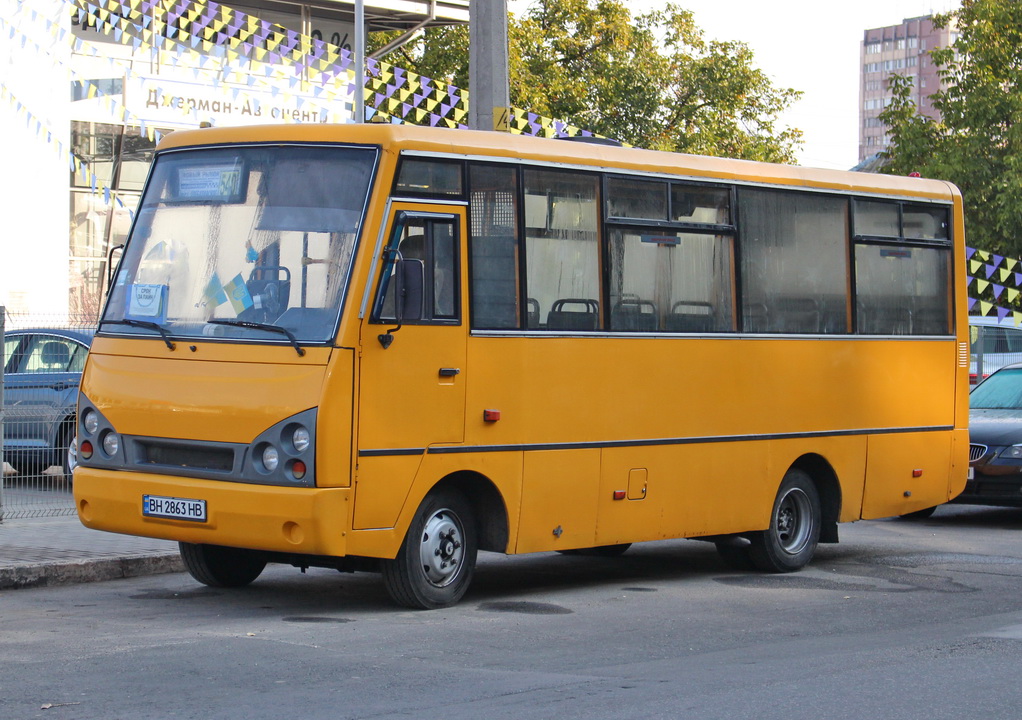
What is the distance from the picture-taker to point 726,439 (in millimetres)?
10922

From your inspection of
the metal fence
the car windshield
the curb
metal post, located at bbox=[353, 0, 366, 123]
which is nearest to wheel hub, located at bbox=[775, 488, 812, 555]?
the curb

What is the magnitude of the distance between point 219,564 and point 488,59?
660cm

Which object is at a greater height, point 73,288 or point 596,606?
point 73,288

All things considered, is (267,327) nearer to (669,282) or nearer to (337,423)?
(337,423)

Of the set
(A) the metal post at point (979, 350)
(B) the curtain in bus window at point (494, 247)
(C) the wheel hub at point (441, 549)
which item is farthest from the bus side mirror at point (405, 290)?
(A) the metal post at point (979, 350)

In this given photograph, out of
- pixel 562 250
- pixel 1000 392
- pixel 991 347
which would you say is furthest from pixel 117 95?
pixel 562 250

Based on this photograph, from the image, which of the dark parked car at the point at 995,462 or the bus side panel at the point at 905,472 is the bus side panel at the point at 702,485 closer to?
the bus side panel at the point at 905,472

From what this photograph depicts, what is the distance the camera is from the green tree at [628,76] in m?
36.3

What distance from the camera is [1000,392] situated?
16.6 meters

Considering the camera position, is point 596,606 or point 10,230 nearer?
point 596,606

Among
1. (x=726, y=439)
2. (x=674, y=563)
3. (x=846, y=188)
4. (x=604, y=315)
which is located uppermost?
(x=846, y=188)

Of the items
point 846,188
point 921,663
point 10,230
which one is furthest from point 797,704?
point 10,230

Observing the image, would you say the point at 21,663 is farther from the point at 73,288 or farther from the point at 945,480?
the point at 73,288

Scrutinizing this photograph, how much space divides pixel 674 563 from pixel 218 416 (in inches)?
191
